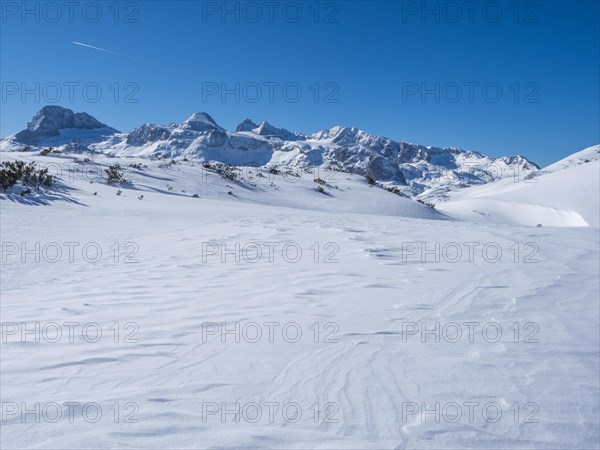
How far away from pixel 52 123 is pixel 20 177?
144882 mm

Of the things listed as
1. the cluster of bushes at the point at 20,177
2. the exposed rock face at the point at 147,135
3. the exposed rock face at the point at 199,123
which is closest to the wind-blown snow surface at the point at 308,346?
the cluster of bushes at the point at 20,177

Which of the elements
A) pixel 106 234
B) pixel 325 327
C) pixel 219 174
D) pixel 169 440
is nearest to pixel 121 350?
pixel 169 440

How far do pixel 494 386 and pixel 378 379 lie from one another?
0.61m

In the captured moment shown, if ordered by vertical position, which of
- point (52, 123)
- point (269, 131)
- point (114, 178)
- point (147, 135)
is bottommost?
point (114, 178)

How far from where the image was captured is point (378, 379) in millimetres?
2244

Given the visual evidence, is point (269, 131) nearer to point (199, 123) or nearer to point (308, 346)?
point (199, 123)

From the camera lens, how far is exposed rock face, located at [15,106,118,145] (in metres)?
124

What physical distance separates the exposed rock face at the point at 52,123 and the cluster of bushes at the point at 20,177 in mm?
133201

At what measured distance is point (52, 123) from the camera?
130 meters

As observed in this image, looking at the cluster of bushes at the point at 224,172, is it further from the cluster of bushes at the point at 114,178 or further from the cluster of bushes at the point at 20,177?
→ the cluster of bushes at the point at 20,177

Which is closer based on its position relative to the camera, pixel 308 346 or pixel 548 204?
pixel 308 346

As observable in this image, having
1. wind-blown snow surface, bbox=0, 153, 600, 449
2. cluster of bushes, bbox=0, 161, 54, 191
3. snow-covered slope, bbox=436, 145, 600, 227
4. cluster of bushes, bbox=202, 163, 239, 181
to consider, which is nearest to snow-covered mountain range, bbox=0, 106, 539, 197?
snow-covered slope, bbox=436, 145, 600, 227

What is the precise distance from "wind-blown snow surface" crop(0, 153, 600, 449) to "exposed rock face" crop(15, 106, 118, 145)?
14109 cm

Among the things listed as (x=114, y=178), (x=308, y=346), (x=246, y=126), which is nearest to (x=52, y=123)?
(x=246, y=126)
